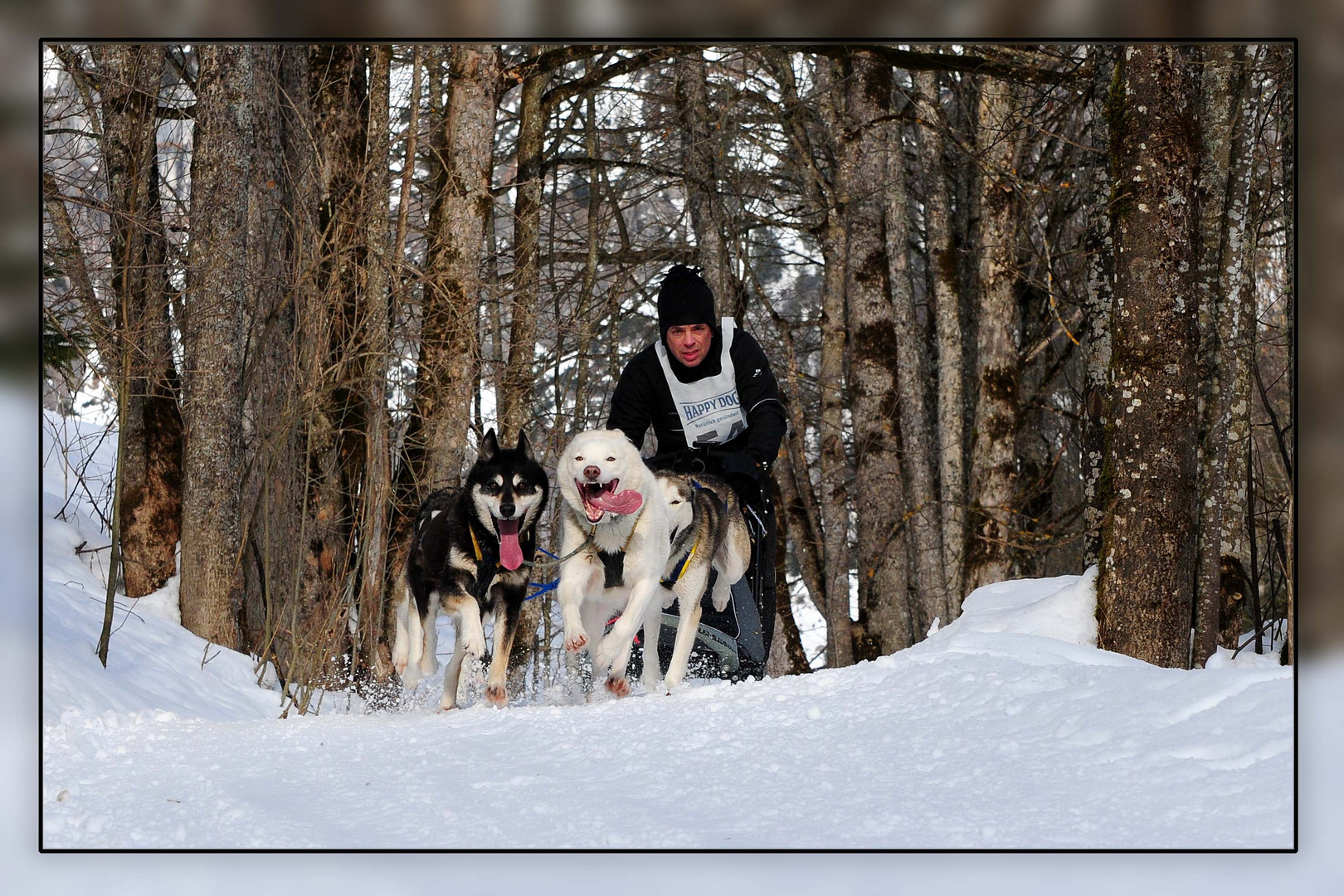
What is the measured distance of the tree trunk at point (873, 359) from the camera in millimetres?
11734

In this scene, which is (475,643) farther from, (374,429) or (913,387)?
(913,387)

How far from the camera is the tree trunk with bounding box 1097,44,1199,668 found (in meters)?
5.35

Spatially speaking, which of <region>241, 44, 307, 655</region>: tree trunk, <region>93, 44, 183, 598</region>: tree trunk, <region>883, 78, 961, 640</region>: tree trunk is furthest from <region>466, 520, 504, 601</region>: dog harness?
<region>883, 78, 961, 640</region>: tree trunk

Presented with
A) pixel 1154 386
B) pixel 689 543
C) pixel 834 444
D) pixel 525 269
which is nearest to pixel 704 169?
pixel 834 444

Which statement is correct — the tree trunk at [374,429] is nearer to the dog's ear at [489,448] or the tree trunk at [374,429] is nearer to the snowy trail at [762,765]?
the dog's ear at [489,448]

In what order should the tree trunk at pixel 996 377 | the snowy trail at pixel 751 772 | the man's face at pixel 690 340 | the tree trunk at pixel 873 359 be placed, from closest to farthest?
the snowy trail at pixel 751 772, the man's face at pixel 690 340, the tree trunk at pixel 996 377, the tree trunk at pixel 873 359

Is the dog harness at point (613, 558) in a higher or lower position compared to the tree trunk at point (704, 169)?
lower

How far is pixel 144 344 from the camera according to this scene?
853cm

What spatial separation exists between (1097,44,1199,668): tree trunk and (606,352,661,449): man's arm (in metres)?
2.19

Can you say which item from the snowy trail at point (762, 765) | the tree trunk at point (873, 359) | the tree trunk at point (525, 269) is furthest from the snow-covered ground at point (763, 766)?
the tree trunk at point (873, 359)
